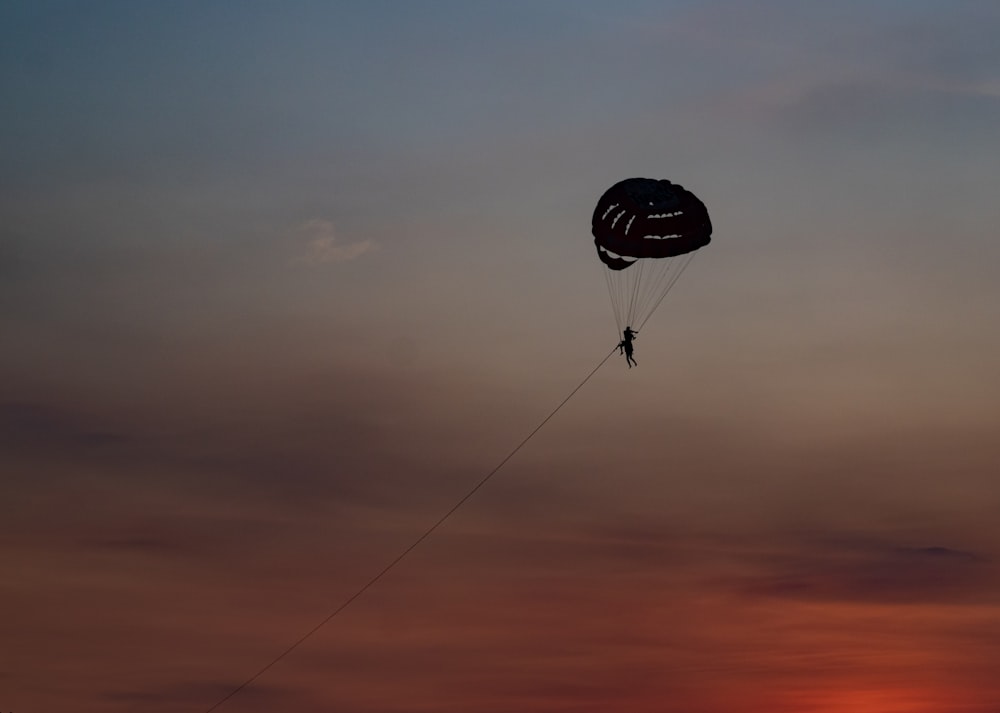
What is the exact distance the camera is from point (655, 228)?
88438mm

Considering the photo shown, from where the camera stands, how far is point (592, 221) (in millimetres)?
89188

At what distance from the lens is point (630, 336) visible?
8881cm

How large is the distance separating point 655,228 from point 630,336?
18.3 feet

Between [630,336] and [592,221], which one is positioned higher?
[592,221]

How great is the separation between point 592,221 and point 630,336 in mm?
6161

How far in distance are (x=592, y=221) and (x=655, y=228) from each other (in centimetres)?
325
